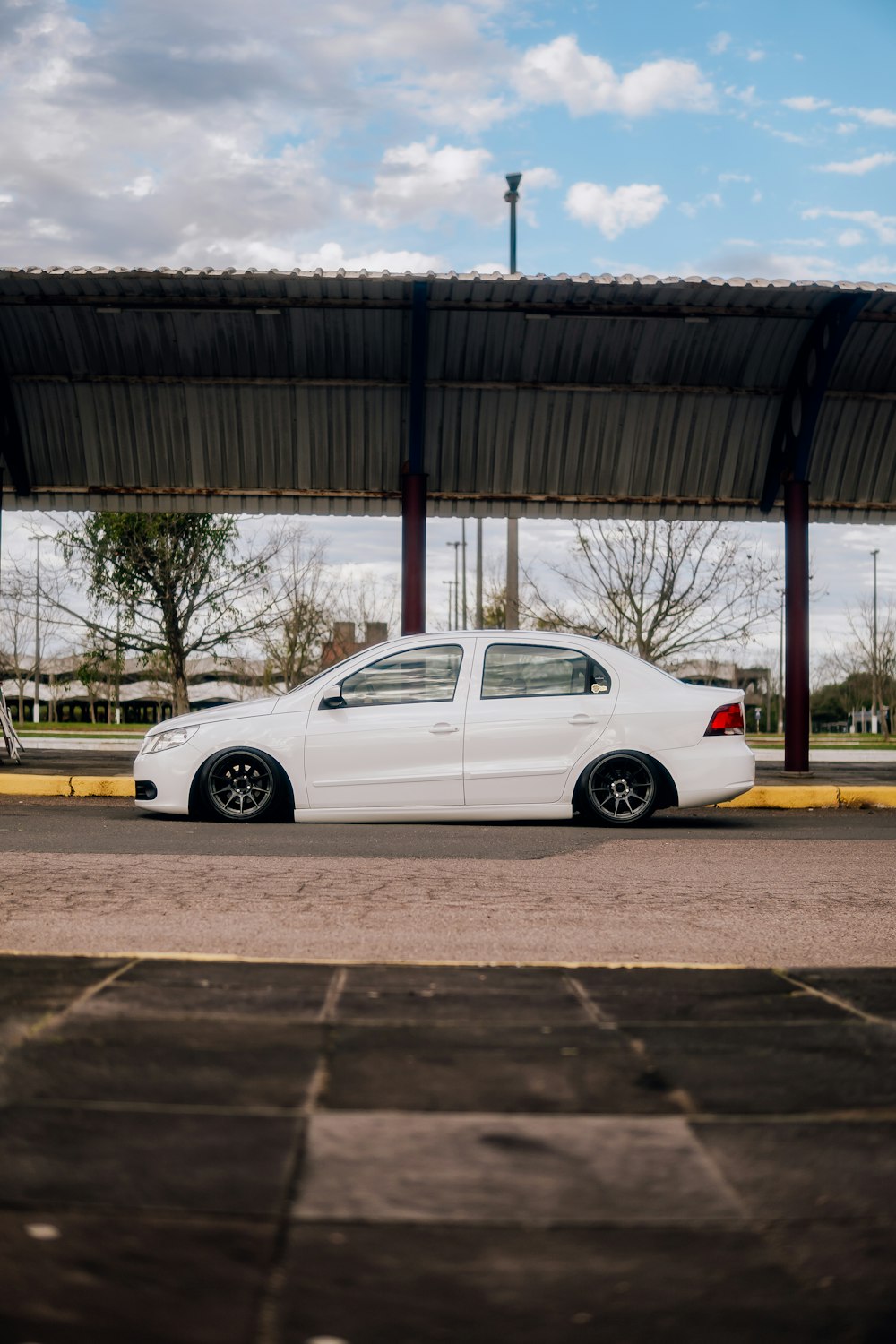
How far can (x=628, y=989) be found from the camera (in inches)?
169

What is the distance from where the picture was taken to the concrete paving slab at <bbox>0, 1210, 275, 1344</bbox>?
6.53ft

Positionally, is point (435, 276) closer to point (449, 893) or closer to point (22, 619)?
point (449, 893)

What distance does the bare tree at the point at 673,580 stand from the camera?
2981cm

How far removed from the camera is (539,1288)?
2.14 m

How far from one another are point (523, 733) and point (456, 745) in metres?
0.51

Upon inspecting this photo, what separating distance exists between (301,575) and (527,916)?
121 ft

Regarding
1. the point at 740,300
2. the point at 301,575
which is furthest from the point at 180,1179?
the point at 301,575

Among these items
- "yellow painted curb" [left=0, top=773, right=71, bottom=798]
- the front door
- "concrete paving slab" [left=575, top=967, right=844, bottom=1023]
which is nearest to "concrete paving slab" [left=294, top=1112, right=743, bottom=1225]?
"concrete paving slab" [left=575, top=967, right=844, bottom=1023]

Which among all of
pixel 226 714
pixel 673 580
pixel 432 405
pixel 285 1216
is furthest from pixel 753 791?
pixel 673 580

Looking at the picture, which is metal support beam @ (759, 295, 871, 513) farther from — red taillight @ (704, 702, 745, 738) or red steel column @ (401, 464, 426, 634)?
red taillight @ (704, 702, 745, 738)

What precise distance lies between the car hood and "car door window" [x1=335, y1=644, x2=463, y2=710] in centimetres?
60

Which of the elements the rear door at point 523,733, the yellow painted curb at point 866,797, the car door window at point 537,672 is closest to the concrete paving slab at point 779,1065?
the rear door at point 523,733

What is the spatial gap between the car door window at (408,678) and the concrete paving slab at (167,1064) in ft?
21.2

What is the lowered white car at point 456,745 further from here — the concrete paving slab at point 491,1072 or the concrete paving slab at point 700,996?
the concrete paving slab at point 491,1072
